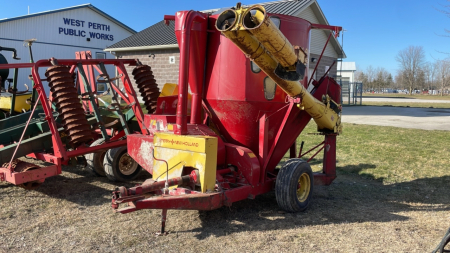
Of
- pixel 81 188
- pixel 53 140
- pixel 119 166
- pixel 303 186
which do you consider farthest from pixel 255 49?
pixel 81 188

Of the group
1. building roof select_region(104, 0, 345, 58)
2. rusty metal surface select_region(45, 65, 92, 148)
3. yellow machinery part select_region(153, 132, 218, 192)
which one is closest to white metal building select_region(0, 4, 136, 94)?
building roof select_region(104, 0, 345, 58)

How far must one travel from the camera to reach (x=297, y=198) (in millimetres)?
5145

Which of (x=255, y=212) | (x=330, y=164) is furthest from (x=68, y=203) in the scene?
(x=330, y=164)

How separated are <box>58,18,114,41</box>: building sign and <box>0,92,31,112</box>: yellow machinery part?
20741 millimetres

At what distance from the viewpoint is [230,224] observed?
15.6 ft

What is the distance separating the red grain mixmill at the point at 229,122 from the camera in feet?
14.0

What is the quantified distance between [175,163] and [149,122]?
1034 mm

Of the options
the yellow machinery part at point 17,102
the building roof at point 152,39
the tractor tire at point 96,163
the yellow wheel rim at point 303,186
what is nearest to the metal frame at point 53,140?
the tractor tire at point 96,163

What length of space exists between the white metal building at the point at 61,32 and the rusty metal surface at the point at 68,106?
2007 cm

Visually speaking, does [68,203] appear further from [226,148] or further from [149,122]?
[226,148]

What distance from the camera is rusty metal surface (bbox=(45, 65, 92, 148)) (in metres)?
6.04

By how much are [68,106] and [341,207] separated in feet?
14.1

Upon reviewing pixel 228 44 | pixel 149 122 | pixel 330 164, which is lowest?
pixel 330 164

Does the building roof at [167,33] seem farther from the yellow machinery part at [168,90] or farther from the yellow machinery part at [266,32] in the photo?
the yellow machinery part at [266,32]
